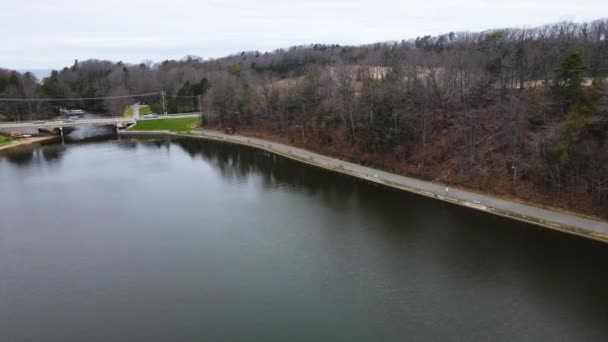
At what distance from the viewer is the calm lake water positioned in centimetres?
1362

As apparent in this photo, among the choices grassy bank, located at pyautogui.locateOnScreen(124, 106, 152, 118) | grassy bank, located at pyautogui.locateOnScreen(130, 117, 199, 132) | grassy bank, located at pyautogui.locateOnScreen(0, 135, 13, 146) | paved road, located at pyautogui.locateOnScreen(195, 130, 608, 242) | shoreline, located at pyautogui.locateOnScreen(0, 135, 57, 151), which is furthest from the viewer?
grassy bank, located at pyautogui.locateOnScreen(124, 106, 152, 118)

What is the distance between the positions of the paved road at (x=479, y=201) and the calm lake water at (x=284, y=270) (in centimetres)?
90

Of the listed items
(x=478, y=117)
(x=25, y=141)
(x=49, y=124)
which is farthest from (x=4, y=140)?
(x=478, y=117)

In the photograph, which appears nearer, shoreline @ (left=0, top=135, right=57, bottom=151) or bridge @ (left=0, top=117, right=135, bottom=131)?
shoreline @ (left=0, top=135, right=57, bottom=151)

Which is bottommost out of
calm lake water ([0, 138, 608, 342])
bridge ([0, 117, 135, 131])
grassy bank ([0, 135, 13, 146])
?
calm lake water ([0, 138, 608, 342])

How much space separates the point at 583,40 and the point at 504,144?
17560 millimetres

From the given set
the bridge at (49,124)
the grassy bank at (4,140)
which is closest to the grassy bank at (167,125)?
the bridge at (49,124)

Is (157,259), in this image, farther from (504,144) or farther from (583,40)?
(583,40)

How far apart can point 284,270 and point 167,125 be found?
157ft

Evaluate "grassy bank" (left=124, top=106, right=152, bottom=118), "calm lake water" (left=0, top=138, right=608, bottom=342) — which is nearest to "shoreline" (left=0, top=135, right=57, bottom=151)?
"grassy bank" (left=124, top=106, right=152, bottom=118)

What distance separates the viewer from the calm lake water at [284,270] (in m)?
13.6

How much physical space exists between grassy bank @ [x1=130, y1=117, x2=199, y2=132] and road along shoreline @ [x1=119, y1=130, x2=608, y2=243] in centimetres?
2293

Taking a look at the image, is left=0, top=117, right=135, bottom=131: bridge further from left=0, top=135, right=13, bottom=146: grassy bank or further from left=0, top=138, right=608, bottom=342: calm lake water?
left=0, top=138, right=608, bottom=342: calm lake water

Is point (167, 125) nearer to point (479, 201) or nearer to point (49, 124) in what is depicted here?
point (49, 124)
